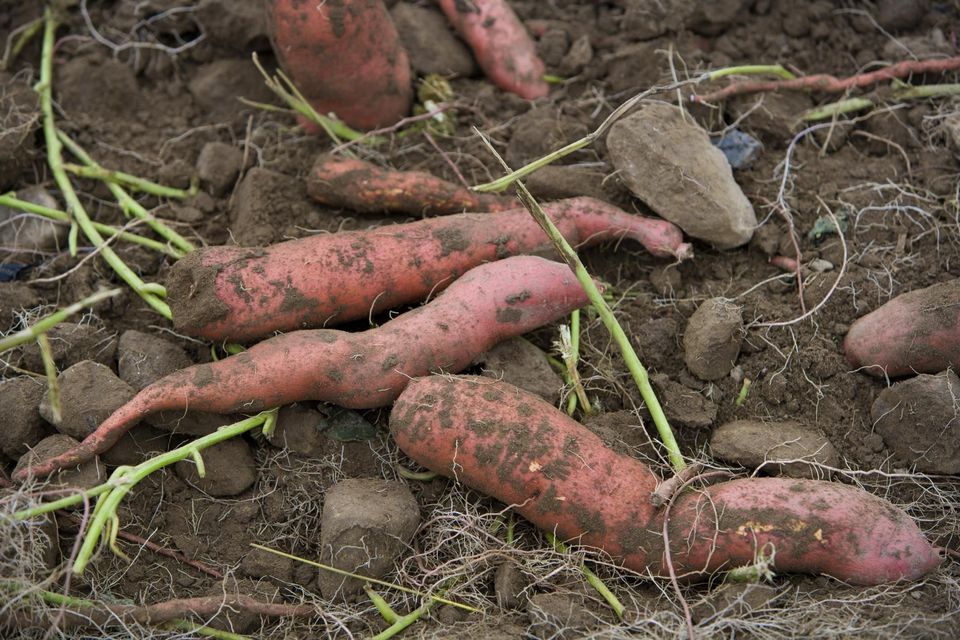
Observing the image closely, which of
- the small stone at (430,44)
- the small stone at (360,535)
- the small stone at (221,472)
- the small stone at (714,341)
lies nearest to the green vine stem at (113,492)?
the small stone at (221,472)

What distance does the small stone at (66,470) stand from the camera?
1.70 meters

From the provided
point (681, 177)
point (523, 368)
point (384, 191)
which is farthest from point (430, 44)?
point (523, 368)

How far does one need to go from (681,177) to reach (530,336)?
54 cm

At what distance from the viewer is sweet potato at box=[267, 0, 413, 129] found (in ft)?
7.00

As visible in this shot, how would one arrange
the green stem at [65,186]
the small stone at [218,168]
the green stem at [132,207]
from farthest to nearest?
the small stone at [218,168] < the green stem at [132,207] < the green stem at [65,186]

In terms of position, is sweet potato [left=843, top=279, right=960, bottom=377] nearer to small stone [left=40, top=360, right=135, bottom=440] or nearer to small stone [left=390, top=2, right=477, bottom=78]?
small stone [left=390, top=2, right=477, bottom=78]

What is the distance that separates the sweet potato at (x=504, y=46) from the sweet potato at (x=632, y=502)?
111 cm

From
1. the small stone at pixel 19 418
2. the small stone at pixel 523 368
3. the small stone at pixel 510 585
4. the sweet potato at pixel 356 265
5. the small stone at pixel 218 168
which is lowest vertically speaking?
the small stone at pixel 510 585

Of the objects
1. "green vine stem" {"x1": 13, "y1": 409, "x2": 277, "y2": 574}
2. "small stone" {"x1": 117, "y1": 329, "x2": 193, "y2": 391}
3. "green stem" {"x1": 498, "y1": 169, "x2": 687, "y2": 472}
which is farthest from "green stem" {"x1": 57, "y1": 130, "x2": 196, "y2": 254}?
"green stem" {"x1": 498, "y1": 169, "x2": 687, "y2": 472}

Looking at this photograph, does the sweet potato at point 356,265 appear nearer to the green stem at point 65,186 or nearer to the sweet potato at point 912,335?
the green stem at point 65,186

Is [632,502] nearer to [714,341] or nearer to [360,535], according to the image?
[714,341]

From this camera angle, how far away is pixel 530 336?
2.04 metres

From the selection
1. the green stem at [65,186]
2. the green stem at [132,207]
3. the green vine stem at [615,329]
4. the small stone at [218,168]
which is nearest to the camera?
the green vine stem at [615,329]

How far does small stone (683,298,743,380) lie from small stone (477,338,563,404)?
31cm
